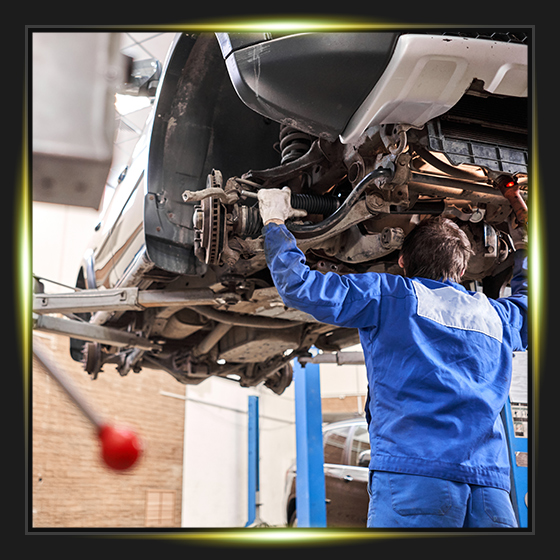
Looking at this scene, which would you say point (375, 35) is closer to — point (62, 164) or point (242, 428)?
point (62, 164)

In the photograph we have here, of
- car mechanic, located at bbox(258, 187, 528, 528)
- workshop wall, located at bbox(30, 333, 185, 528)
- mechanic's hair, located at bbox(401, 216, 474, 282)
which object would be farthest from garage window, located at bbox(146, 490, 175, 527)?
mechanic's hair, located at bbox(401, 216, 474, 282)

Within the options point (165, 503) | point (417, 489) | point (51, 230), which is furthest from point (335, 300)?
point (165, 503)

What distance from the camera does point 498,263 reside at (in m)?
2.77

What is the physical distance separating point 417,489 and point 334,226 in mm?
1103

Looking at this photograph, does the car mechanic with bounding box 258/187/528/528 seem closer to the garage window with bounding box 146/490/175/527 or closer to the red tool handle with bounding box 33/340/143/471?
the red tool handle with bounding box 33/340/143/471

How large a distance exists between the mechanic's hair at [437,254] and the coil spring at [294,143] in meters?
0.68

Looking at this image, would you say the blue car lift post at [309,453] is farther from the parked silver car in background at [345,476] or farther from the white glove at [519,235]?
the white glove at [519,235]

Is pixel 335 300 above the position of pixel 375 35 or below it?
below

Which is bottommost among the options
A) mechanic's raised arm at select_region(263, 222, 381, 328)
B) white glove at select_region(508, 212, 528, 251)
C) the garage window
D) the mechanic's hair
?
the garage window

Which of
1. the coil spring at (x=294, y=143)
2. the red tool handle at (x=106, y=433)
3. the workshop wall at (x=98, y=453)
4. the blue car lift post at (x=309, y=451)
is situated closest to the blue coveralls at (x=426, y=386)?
the coil spring at (x=294, y=143)

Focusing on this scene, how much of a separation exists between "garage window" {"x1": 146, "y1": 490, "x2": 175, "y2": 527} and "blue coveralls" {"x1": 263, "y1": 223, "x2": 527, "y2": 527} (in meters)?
8.50

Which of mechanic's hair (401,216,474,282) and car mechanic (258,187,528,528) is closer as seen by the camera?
car mechanic (258,187,528,528)

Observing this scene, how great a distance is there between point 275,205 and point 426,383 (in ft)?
2.95

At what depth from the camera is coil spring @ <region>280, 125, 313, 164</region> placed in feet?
8.08
